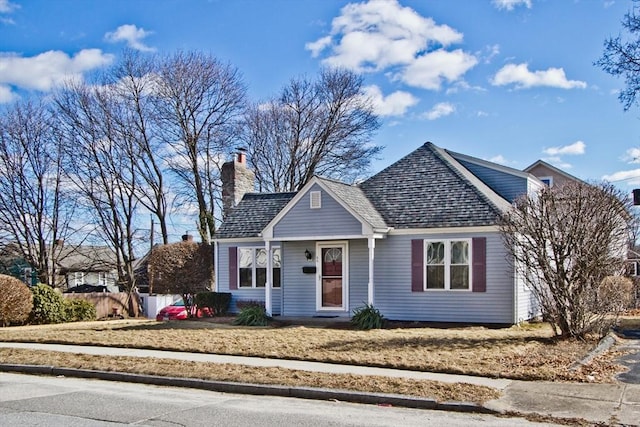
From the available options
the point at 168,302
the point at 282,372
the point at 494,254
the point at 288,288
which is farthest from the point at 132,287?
the point at 282,372

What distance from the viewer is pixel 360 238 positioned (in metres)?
19.3

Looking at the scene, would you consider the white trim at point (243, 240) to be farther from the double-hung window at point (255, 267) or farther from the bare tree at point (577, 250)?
the bare tree at point (577, 250)

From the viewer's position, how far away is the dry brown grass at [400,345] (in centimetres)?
1056

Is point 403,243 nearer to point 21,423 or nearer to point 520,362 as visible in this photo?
point 520,362

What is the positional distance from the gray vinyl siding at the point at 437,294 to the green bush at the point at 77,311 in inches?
482

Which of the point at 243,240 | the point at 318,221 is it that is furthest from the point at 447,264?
the point at 243,240

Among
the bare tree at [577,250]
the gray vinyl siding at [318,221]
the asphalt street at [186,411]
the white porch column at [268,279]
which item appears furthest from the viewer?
the white porch column at [268,279]

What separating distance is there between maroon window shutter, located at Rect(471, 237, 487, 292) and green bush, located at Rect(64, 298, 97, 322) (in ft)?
50.0

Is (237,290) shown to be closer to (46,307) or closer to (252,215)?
(252,215)

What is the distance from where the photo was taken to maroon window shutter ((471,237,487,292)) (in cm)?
1803

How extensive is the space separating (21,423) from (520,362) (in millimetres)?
7869

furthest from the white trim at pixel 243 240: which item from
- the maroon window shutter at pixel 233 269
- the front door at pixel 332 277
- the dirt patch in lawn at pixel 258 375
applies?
the dirt patch in lawn at pixel 258 375

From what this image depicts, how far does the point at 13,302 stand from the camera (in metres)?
21.6

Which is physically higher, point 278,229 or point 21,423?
point 278,229
